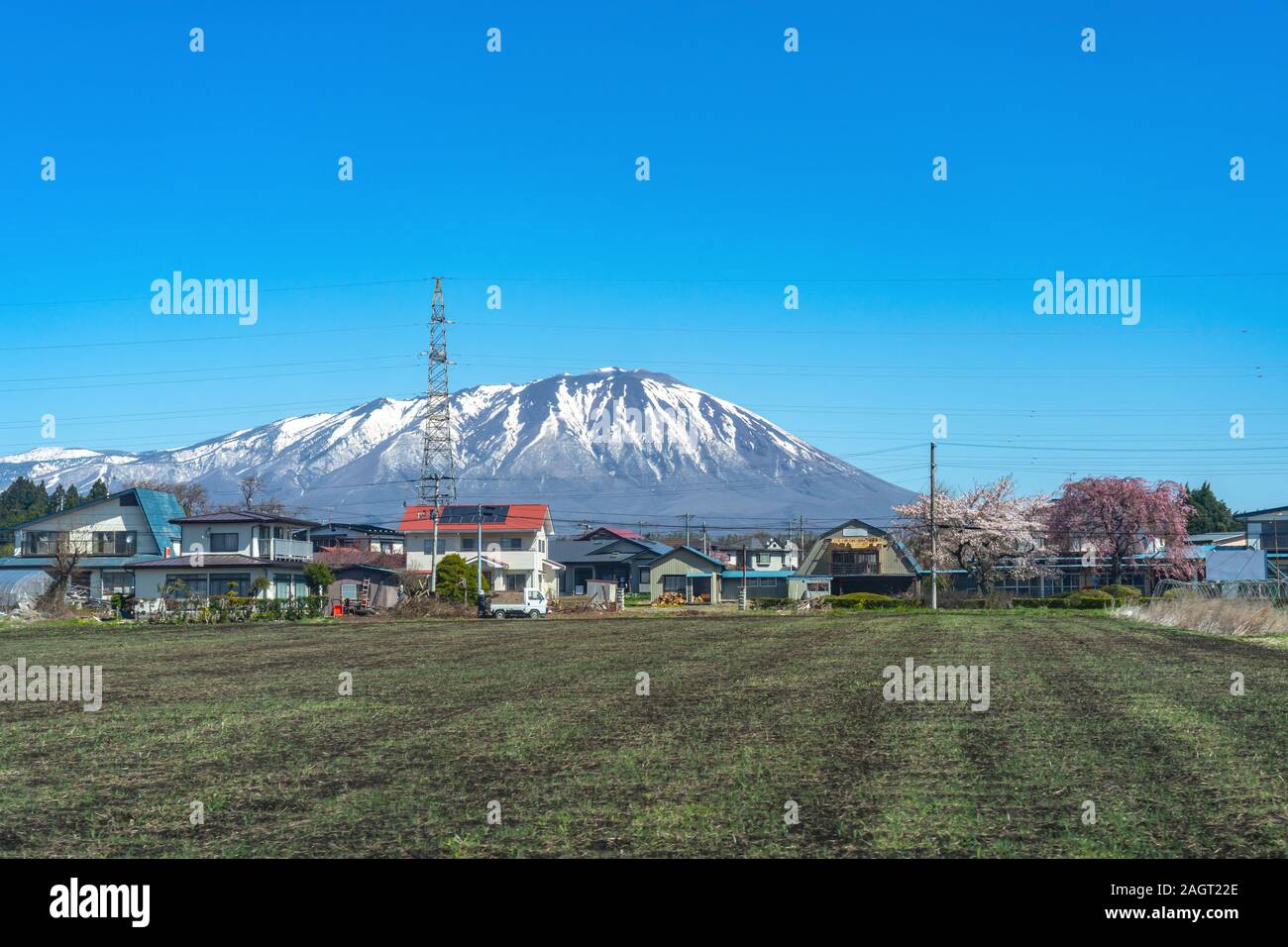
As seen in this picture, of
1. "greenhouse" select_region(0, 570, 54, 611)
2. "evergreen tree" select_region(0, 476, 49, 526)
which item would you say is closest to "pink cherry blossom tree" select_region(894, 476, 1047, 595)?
"greenhouse" select_region(0, 570, 54, 611)

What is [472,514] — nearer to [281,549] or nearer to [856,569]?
[281,549]

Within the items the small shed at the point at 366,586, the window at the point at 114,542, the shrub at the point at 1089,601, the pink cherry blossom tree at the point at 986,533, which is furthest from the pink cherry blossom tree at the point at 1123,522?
the window at the point at 114,542

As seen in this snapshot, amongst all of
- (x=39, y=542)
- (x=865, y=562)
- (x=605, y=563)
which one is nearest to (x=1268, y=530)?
(x=865, y=562)

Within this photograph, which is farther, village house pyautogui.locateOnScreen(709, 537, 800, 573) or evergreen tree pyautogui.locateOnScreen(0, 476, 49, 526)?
evergreen tree pyautogui.locateOnScreen(0, 476, 49, 526)

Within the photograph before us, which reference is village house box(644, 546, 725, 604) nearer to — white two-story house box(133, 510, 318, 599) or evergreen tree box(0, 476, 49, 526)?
white two-story house box(133, 510, 318, 599)
